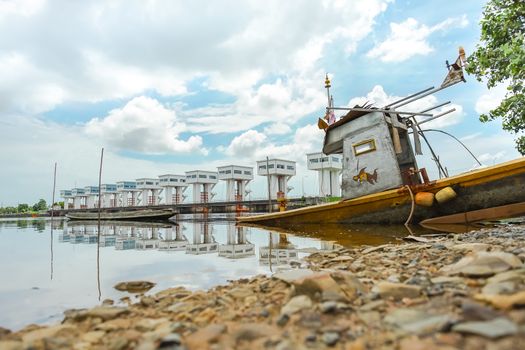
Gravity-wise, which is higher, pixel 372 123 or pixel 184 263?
pixel 372 123

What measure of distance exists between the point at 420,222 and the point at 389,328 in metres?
9.51

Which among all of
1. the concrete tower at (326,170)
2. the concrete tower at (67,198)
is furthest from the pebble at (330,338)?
the concrete tower at (67,198)

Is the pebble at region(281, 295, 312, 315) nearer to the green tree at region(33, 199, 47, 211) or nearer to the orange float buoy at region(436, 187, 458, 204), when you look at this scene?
the orange float buoy at region(436, 187, 458, 204)

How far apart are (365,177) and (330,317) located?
9.36 meters

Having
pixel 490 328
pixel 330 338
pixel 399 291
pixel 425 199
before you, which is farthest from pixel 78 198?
pixel 490 328

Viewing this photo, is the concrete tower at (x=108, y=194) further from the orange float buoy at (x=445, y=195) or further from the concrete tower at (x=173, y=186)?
the orange float buoy at (x=445, y=195)

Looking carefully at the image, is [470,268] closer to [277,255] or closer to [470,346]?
[470,346]

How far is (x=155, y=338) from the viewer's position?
1.93 m

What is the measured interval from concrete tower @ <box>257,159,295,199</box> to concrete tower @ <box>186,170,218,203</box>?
12.4 meters

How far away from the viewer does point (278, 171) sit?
49375 mm

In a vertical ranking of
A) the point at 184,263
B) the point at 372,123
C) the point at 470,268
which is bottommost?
the point at 184,263

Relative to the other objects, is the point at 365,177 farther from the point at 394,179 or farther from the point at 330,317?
the point at 330,317

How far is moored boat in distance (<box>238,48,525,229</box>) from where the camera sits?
8.70 metres

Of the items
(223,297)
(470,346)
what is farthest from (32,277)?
(470,346)
